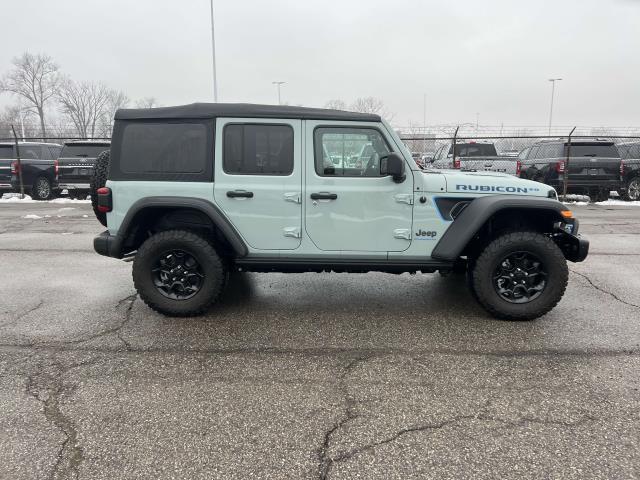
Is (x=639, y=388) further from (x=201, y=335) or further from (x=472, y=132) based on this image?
(x=472, y=132)

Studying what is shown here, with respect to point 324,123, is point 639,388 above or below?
below

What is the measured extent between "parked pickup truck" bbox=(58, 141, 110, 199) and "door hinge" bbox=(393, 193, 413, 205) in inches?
440

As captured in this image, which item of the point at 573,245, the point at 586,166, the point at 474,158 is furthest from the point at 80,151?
the point at 586,166

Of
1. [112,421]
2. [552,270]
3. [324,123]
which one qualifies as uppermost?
[324,123]

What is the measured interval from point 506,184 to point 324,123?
172 centimetres

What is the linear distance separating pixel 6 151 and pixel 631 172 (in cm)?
1807

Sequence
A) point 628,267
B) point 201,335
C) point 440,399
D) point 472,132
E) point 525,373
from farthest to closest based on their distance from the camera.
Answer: point 472,132 < point 628,267 < point 201,335 < point 525,373 < point 440,399

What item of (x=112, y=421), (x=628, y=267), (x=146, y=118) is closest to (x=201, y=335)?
(x=112, y=421)

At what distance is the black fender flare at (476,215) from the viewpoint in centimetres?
405

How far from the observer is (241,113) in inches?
167

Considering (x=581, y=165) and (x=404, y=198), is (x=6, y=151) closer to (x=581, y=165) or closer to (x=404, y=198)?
(x=404, y=198)

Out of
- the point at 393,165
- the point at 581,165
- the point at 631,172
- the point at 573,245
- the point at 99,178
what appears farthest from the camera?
the point at 631,172

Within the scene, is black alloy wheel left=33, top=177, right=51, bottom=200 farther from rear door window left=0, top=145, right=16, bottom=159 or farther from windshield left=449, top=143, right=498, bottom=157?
windshield left=449, top=143, right=498, bottom=157

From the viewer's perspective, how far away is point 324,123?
4250mm
